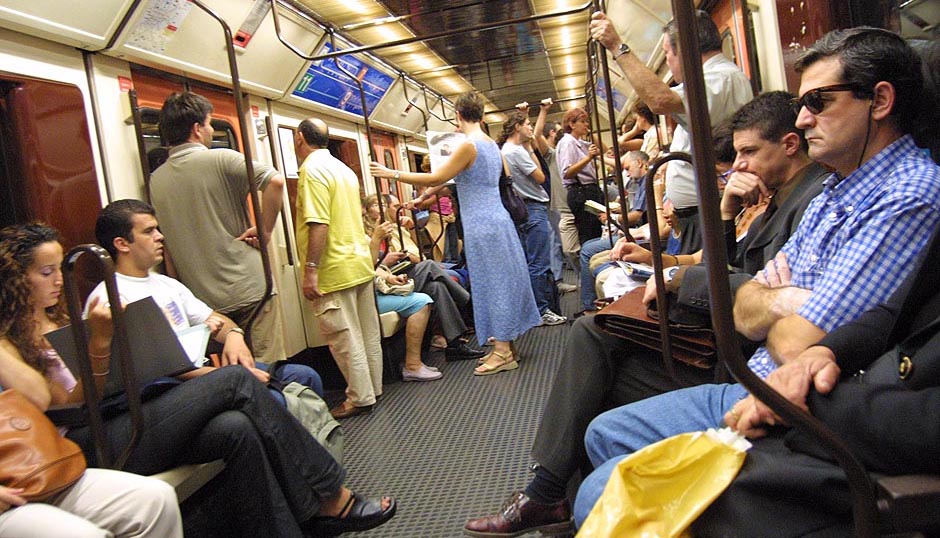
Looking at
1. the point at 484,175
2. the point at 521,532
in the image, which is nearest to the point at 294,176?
the point at 484,175

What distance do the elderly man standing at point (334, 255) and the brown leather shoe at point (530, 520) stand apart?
1882 millimetres

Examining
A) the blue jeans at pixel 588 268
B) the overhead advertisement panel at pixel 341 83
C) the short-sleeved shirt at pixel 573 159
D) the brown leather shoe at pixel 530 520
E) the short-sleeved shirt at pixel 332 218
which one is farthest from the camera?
the short-sleeved shirt at pixel 573 159

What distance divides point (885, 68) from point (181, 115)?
2.78m

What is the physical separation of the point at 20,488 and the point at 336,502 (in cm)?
107

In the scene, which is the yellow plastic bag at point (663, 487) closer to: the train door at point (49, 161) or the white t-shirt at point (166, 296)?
the white t-shirt at point (166, 296)

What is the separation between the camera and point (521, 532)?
6.69 ft

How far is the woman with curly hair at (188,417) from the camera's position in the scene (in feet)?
6.27

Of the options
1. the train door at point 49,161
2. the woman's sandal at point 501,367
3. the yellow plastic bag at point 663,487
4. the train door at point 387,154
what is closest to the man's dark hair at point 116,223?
the train door at point 49,161

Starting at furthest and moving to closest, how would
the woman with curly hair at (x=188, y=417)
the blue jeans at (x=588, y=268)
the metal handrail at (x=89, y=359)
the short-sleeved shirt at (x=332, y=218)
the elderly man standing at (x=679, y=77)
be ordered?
the blue jeans at (x=588, y=268), the short-sleeved shirt at (x=332, y=218), the elderly man standing at (x=679, y=77), the woman with curly hair at (x=188, y=417), the metal handrail at (x=89, y=359)

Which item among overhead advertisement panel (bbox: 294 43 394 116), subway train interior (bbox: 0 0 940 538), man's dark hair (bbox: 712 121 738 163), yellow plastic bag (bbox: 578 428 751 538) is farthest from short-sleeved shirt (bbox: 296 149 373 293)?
yellow plastic bag (bbox: 578 428 751 538)

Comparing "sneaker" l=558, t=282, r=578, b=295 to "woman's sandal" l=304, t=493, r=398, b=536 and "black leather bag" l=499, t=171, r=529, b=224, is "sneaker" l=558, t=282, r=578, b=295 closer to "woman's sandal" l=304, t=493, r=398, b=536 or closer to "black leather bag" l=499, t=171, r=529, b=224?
"black leather bag" l=499, t=171, r=529, b=224

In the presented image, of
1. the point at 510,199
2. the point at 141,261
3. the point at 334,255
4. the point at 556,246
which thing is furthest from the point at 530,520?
the point at 556,246

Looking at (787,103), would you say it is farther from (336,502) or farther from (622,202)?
(336,502)

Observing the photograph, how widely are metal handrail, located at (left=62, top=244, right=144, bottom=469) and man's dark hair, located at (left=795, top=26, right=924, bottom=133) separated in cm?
182
